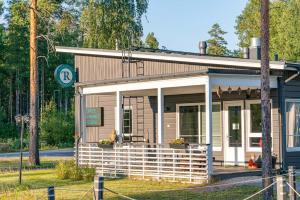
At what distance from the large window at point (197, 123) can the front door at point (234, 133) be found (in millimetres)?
403

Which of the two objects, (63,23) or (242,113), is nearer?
(242,113)

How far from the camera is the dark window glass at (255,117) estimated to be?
19750 millimetres

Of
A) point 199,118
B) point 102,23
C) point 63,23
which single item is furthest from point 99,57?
point 102,23

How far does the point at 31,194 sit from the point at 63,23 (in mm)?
11884

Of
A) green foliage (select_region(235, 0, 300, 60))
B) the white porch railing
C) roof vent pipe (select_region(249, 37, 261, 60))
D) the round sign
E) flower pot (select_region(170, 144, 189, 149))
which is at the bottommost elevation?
the white porch railing

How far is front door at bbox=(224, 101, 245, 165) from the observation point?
20172mm

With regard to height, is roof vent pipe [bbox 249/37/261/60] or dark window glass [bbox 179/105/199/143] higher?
roof vent pipe [bbox 249/37/261/60]

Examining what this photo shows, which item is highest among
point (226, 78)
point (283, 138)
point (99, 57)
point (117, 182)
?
point (99, 57)

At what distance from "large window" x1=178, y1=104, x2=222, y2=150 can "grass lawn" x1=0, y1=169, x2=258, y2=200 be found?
4687 mm

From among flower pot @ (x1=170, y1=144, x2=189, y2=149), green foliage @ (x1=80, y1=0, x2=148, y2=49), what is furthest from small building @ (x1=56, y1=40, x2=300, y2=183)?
green foliage @ (x1=80, y1=0, x2=148, y2=49)

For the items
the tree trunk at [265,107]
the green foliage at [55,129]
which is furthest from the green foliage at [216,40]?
the tree trunk at [265,107]

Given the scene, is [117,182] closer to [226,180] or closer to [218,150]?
[226,180]

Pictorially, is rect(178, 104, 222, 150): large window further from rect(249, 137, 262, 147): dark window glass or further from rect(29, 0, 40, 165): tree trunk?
rect(29, 0, 40, 165): tree trunk

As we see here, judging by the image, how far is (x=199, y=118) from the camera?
859 inches
